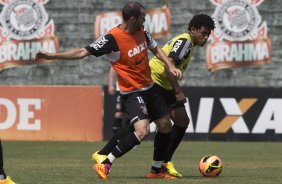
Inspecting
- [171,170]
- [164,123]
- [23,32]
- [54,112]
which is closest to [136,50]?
[164,123]

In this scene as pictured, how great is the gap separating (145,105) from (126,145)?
624 mm

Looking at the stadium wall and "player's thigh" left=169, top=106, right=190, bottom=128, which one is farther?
the stadium wall

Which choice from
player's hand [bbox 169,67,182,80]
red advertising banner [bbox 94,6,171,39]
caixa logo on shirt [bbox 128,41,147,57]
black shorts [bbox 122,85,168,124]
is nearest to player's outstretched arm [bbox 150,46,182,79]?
player's hand [bbox 169,67,182,80]

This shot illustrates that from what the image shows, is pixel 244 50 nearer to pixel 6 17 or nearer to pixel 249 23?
pixel 249 23

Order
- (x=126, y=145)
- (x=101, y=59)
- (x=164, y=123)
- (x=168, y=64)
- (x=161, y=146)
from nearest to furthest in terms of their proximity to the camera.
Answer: (x=126, y=145) → (x=168, y=64) → (x=164, y=123) → (x=161, y=146) → (x=101, y=59)

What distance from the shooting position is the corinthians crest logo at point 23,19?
24.5 meters

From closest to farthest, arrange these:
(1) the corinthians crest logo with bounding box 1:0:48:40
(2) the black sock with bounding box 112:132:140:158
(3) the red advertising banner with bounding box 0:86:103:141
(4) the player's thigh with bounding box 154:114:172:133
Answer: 1. (2) the black sock with bounding box 112:132:140:158
2. (4) the player's thigh with bounding box 154:114:172:133
3. (3) the red advertising banner with bounding box 0:86:103:141
4. (1) the corinthians crest logo with bounding box 1:0:48:40

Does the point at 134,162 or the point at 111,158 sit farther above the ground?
the point at 111,158

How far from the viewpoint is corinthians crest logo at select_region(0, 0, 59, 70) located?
80.3 ft

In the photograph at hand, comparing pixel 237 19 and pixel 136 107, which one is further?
pixel 237 19

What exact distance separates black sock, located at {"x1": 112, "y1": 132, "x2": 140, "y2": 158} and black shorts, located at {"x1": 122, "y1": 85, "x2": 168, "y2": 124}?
22cm

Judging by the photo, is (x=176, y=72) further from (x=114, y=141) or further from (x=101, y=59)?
(x=101, y=59)

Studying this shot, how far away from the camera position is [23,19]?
2462 centimetres

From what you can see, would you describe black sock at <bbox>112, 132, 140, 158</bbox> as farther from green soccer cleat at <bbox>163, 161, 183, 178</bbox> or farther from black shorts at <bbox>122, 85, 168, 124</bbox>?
green soccer cleat at <bbox>163, 161, 183, 178</bbox>
